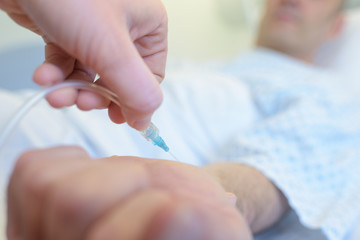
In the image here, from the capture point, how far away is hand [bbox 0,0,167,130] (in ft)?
1.03

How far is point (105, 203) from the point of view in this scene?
0.25 metres

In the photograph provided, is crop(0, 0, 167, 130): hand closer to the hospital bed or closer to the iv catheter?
the iv catheter

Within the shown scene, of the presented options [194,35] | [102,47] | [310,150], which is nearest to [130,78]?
[102,47]

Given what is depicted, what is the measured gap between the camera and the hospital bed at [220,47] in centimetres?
73

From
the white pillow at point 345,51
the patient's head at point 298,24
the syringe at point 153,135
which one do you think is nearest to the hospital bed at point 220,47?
the white pillow at point 345,51

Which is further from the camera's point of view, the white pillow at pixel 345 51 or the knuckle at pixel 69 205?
the white pillow at pixel 345 51

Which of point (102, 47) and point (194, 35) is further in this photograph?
point (194, 35)

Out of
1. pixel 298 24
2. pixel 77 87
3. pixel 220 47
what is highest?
pixel 77 87

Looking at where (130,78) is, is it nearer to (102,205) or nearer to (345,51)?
(102,205)

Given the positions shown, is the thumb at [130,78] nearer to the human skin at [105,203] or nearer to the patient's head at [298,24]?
the human skin at [105,203]

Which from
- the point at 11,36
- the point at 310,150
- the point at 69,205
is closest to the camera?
the point at 69,205

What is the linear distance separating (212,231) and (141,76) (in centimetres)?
15

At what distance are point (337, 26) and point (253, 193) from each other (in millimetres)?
1126

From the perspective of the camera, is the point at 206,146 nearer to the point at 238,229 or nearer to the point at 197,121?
the point at 197,121
